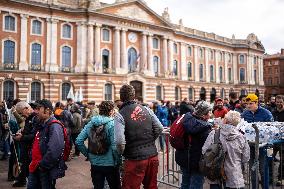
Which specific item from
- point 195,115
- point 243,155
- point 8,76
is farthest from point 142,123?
point 8,76

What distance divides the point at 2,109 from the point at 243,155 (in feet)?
33.8

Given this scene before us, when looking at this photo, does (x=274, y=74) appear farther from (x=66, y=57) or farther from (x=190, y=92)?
(x=66, y=57)

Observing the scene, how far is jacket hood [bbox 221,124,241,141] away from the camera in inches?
192

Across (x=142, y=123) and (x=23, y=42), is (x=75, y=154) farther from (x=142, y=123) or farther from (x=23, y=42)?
(x=23, y=42)

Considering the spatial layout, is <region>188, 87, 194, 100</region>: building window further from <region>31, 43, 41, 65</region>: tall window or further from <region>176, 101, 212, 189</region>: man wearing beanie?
<region>176, 101, 212, 189</region>: man wearing beanie

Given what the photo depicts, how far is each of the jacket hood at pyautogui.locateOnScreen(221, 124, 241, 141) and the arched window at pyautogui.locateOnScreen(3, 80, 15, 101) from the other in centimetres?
2722

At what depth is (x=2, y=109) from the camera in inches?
480

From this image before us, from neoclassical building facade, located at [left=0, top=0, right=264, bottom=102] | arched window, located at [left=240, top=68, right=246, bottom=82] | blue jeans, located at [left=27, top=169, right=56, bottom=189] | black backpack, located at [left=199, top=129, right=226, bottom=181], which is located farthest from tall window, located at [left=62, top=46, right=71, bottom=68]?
arched window, located at [left=240, top=68, right=246, bottom=82]

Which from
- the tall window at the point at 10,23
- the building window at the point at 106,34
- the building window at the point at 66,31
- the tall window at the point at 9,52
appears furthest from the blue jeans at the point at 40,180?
the building window at the point at 106,34

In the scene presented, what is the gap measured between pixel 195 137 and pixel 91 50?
29.0 m

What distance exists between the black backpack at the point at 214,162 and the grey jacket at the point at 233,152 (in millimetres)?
114

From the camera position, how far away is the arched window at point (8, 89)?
28.7m

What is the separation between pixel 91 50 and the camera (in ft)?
108

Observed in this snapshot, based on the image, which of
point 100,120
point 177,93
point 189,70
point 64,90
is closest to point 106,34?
point 64,90
